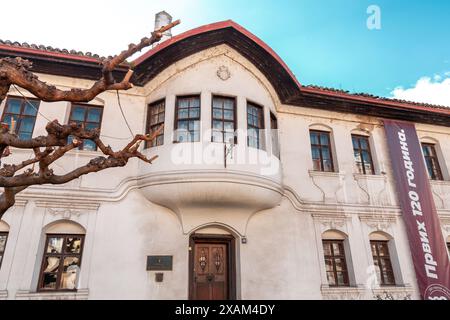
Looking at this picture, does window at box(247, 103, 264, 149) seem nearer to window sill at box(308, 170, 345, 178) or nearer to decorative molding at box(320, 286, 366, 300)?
window sill at box(308, 170, 345, 178)

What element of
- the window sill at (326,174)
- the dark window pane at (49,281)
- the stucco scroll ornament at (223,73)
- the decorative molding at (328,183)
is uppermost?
the stucco scroll ornament at (223,73)

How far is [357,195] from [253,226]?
156 inches

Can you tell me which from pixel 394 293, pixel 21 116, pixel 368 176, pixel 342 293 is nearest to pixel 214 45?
pixel 21 116

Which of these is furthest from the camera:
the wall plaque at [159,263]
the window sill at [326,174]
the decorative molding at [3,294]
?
the window sill at [326,174]

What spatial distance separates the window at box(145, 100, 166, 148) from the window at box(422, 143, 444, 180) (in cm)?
1033

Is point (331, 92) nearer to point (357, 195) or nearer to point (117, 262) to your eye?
point (357, 195)

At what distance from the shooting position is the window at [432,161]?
1122 cm

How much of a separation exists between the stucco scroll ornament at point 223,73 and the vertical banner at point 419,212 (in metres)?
6.43

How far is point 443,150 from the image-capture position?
37.7 ft

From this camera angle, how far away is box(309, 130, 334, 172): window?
10.1 m

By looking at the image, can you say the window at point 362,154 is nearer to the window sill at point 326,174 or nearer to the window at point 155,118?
the window sill at point 326,174

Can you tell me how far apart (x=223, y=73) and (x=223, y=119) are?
165 centimetres

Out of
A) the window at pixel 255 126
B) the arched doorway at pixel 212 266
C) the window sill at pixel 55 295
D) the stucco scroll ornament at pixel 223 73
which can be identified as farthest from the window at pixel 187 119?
the window sill at pixel 55 295

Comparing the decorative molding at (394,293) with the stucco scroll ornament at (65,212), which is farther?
the decorative molding at (394,293)
